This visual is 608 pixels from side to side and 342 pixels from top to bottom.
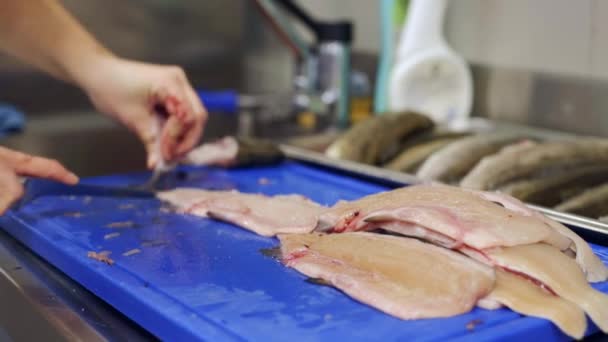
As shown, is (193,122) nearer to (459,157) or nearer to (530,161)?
(459,157)

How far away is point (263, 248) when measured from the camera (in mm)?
1185

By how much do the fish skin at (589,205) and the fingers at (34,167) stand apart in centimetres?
80

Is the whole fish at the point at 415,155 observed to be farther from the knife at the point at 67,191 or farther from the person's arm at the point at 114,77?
the knife at the point at 67,191

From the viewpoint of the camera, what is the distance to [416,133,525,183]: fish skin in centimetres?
160

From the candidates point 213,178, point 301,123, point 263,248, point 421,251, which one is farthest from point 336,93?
point 421,251

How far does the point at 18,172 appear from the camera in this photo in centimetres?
128

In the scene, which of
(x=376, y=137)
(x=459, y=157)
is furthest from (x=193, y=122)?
(x=459, y=157)

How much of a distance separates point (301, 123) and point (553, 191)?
3.69 feet

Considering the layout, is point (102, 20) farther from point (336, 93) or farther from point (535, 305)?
point (535, 305)

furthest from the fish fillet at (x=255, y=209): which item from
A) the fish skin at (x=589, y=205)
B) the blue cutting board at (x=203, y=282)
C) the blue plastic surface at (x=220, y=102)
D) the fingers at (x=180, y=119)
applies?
the blue plastic surface at (x=220, y=102)

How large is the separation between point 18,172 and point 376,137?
2.50 feet

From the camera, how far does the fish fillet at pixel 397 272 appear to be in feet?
3.04

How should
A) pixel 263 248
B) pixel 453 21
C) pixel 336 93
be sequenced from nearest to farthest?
1. pixel 263 248
2. pixel 453 21
3. pixel 336 93

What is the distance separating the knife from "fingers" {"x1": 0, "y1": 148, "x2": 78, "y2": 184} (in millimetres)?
47
